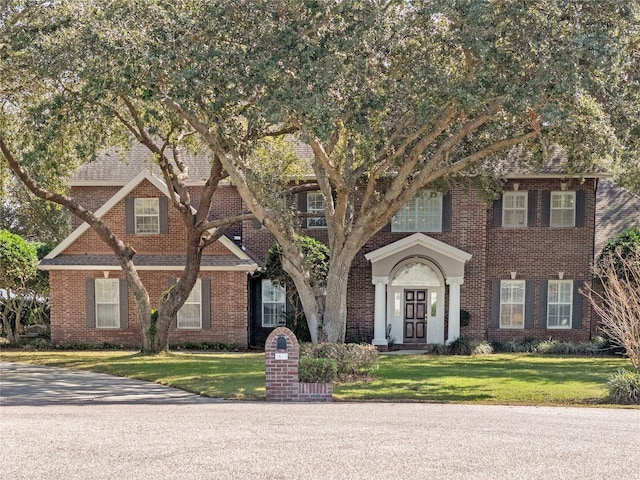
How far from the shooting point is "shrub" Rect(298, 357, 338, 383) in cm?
1355

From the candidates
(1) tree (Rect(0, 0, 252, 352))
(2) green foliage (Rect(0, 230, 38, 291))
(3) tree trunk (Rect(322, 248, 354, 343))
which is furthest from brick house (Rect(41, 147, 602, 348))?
(3) tree trunk (Rect(322, 248, 354, 343))

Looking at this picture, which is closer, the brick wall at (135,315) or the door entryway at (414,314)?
the brick wall at (135,315)

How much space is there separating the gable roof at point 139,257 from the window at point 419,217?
5.10 m

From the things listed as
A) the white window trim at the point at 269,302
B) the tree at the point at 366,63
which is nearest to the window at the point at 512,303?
the white window trim at the point at 269,302

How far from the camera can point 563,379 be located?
16031mm

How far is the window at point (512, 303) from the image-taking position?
24062mm

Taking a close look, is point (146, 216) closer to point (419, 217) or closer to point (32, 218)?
point (419, 217)

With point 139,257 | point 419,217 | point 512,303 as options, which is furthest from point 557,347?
point 139,257

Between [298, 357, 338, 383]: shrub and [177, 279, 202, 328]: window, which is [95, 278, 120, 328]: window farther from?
[298, 357, 338, 383]: shrub

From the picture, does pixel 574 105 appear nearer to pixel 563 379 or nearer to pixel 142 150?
pixel 563 379

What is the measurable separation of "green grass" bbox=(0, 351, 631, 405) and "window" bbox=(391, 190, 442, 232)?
15.0ft

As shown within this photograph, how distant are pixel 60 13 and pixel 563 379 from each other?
44.4ft

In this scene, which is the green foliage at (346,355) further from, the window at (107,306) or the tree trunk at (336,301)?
the window at (107,306)

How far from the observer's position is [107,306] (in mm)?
23531
